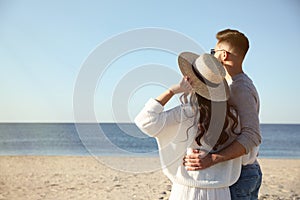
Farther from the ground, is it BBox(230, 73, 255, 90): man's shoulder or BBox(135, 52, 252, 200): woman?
BBox(230, 73, 255, 90): man's shoulder

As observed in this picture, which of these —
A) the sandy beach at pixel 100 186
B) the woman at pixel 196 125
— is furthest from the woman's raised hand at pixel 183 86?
the sandy beach at pixel 100 186

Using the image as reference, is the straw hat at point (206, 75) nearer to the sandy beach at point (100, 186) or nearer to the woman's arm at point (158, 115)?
the woman's arm at point (158, 115)

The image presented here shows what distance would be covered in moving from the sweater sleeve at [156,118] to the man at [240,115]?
4.5 inches

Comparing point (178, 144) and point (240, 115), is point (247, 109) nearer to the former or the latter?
point (240, 115)

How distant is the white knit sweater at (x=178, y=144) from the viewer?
1.23m

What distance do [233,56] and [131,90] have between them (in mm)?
332

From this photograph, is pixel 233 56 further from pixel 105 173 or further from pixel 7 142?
pixel 7 142

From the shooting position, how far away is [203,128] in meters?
1.23

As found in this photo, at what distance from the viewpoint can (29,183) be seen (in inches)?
219

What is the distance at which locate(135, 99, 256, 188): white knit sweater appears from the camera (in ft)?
4.03

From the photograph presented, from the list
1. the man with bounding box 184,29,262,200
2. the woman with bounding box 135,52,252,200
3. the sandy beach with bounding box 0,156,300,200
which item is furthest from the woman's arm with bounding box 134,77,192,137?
the sandy beach with bounding box 0,156,300,200

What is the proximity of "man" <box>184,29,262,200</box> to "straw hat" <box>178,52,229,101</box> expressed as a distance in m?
0.07

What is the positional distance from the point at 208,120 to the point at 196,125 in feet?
0.12

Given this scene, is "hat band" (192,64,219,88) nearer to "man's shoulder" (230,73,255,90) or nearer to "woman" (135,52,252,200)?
"woman" (135,52,252,200)
